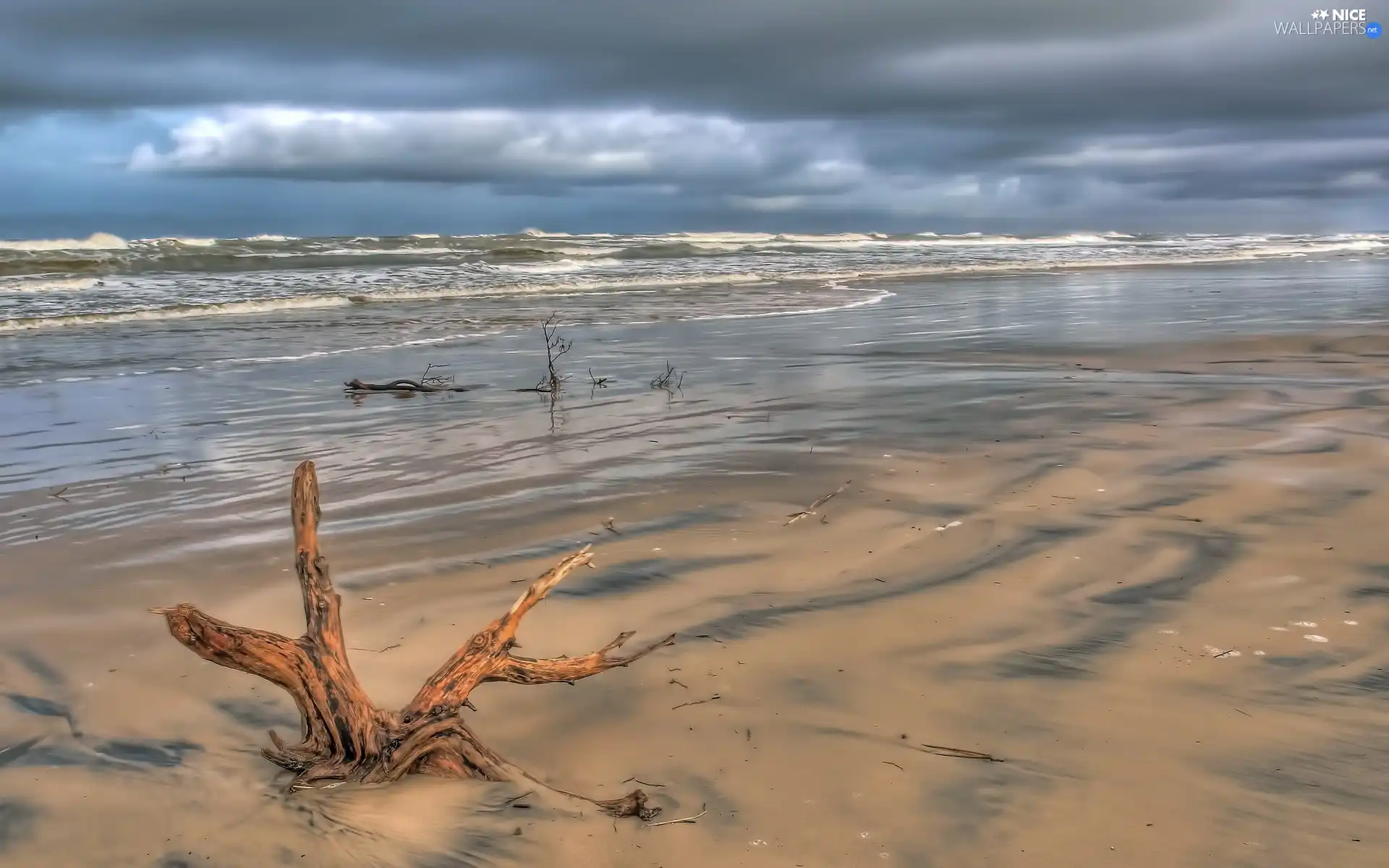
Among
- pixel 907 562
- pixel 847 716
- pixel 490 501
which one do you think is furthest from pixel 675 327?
pixel 847 716

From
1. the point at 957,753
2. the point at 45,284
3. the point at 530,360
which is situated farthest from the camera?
the point at 45,284

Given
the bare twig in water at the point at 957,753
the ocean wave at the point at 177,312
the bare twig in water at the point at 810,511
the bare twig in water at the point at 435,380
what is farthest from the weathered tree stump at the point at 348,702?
the ocean wave at the point at 177,312

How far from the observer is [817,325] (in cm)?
1323

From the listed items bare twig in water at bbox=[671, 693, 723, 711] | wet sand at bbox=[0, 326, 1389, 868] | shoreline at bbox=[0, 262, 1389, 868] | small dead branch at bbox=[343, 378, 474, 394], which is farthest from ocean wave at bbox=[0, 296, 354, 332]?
bare twig in water at bbox=[671, 693, 723, 711]

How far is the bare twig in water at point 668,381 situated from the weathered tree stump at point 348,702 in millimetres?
5972

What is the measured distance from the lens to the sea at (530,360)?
238 inches

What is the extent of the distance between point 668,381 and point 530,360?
2.50 meters

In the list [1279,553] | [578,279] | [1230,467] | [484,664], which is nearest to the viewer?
[484,664]

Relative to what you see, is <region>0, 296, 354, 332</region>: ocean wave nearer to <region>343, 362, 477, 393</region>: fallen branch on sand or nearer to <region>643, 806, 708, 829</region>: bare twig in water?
<region>343, 362, 477, 393</region>: fallen branch on sand

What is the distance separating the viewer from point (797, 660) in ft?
10.3

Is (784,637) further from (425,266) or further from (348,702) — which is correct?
(425,266)

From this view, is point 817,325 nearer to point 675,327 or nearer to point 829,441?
point 675,327

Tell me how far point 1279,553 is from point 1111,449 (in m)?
1.70

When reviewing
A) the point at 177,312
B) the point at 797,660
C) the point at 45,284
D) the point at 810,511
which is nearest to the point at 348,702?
the point at 797,660
